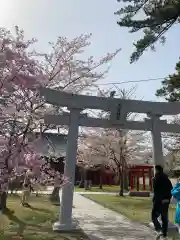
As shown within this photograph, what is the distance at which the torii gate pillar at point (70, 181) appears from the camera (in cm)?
810

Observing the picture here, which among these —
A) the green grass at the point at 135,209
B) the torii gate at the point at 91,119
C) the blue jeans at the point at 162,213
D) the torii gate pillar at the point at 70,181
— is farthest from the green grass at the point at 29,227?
the green grass at the point at 135,209

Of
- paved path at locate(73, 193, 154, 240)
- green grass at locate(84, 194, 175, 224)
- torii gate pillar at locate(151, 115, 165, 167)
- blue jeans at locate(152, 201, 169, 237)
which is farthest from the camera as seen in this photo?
green grass at locate(84, 194, 175, 224)

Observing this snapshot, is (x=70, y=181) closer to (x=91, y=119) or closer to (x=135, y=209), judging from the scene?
(x=91, y=119)

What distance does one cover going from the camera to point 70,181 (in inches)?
322

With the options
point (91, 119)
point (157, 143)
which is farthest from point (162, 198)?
point (91, 119)

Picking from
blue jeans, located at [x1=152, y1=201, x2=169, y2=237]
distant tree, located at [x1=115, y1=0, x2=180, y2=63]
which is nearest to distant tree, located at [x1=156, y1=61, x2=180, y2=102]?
distant tree, located at [x1=115, y1=0, x2=180, y2=63]

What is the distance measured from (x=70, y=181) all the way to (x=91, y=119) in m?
2.10

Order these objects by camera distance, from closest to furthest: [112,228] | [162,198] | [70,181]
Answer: [162,198]
[70,181]
[112,228]

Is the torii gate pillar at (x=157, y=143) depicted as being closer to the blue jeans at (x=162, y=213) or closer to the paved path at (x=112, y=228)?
the paved path at (x=112, y=228)

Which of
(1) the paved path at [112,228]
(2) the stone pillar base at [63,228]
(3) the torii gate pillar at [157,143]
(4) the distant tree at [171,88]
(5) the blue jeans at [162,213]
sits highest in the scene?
(4) the distant tree at [171,88]

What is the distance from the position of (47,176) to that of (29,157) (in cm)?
147

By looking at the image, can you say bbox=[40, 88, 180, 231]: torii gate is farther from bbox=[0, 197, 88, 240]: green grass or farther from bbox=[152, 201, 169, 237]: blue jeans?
bbox=[152, 201, 169, 237]: blue jeans

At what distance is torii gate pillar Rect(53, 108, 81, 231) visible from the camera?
810 centimetres

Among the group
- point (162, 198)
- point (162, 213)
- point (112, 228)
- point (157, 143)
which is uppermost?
point (157, 143)
